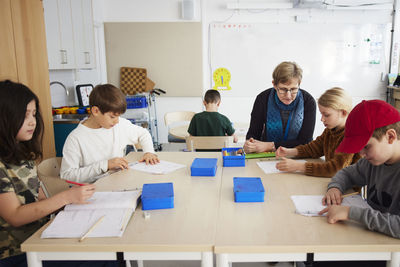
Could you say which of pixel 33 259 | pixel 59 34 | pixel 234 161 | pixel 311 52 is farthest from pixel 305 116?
pixel 311 52

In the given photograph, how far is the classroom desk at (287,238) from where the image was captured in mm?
1030

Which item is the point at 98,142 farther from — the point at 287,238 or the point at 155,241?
the point at 287,238

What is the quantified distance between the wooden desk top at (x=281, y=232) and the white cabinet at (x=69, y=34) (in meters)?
2.89

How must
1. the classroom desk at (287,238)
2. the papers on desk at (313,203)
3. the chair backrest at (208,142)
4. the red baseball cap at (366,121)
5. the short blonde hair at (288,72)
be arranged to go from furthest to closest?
the chair backrest at (208,142), the short blonde hair at (288,72), the papers on desk at (313,203), the red baseball cap at (366,121), the classroom desk at (287,238)

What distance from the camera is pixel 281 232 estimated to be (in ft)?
3.67

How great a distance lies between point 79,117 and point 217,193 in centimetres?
260

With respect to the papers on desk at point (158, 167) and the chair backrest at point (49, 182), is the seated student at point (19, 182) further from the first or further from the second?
the papers on desk at point (158, 167)

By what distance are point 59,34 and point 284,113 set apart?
105 inches

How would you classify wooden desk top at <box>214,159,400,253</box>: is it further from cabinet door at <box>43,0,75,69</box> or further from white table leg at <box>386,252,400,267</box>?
cabinet door at <box>43,0,75,69</box>

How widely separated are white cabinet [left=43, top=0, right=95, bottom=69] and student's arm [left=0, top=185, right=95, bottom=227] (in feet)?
8.43

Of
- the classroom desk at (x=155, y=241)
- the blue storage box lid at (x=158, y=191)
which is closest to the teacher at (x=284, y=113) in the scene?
the blue storage box lid at (x=158, y=191)

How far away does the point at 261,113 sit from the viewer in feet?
7.70

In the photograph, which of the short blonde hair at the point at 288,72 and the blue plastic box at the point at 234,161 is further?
the short blonde hair at the point at 288,72

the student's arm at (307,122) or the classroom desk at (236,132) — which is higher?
the student's arm at (307,122)
